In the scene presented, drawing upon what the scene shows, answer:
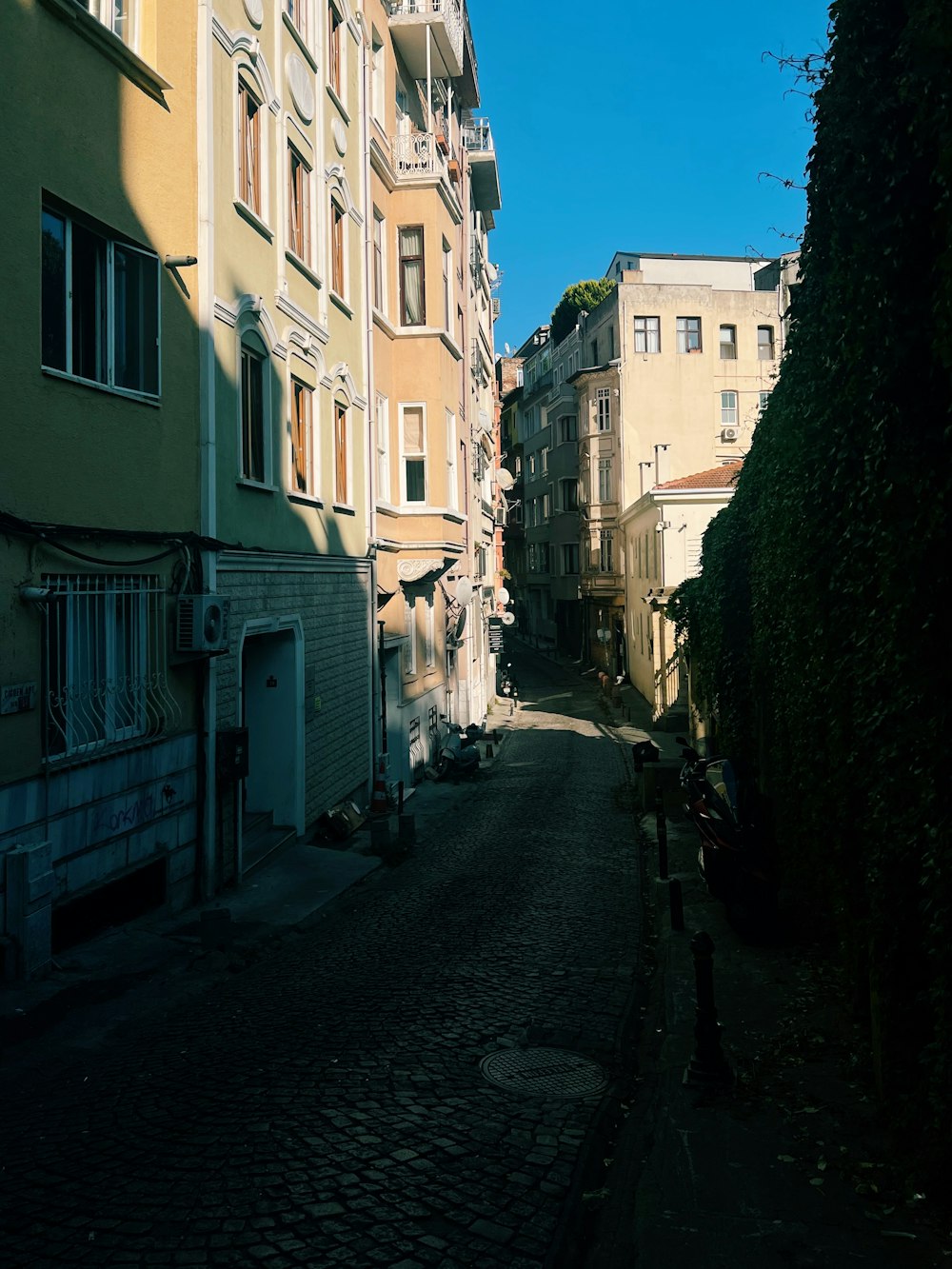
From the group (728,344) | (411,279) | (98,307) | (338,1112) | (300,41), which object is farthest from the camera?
(728,344)

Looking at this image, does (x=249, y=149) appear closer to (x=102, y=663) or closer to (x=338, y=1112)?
(x=102, y=663)

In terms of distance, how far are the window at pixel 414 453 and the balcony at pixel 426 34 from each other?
26.5ft

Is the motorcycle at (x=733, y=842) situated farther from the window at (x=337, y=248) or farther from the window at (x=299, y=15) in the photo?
the window at (x=299, y=15)

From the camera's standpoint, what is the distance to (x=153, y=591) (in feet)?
33.9

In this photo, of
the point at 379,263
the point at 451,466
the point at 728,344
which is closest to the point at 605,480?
the point at 728,344

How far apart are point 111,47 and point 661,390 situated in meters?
38.5

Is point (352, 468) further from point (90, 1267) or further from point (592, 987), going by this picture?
point (90, 1267)

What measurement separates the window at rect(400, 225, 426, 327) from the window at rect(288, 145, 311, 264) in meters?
5.75

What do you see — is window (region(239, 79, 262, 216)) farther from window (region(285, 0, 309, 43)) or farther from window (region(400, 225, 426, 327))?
window (region(400, 225, 426, 327))

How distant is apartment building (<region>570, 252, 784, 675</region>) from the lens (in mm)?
45375

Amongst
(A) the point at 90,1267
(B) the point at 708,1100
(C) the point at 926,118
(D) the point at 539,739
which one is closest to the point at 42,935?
(A) the point at 90,1267

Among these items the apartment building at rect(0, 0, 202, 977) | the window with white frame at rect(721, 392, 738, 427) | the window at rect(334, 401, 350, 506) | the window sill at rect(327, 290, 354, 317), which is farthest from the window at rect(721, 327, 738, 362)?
the apartment building at rect(0, 0, 202, 977)

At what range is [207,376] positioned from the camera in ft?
37.3

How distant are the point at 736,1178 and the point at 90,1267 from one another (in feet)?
10.4
